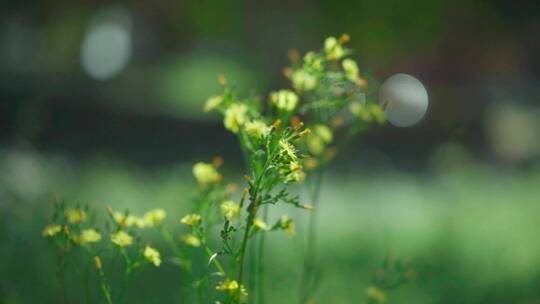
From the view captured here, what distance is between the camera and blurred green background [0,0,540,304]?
12.0 feet

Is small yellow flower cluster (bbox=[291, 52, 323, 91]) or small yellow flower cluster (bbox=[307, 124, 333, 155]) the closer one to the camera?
small yellow flower cluster (bbox=[291, 52, 323, 91])

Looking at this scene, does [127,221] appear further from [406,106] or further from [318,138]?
[406,106]

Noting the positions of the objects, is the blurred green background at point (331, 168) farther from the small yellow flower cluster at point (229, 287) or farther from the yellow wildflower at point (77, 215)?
the small yellow flower cluster at point (229, 287)

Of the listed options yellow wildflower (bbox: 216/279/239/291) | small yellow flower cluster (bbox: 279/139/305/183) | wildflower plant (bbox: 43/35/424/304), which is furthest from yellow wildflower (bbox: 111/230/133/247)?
small yellow flower cluster (bbox: 279/139/305/183)

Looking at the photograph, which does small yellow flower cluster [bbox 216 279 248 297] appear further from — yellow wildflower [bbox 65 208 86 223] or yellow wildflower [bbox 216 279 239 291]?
yellow wildflower [bbox 65 208 86 223]

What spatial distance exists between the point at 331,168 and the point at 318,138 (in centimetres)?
471

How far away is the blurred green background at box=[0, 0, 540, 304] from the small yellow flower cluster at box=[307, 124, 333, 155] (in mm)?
218

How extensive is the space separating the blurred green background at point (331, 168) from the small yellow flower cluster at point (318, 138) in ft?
0.71

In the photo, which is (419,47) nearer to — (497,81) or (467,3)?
(497,81)

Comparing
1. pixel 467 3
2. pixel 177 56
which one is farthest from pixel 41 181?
pixel 177 56

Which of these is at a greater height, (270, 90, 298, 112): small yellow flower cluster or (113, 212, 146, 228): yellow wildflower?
(270, 90, 298, 112): small yellow flower cluster

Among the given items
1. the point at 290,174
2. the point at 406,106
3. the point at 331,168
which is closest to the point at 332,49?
the point at 290,174

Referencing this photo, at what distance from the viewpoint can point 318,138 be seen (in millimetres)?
2289

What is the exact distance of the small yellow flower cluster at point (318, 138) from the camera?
2193 mm
